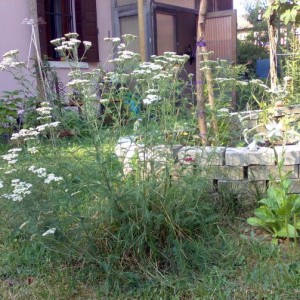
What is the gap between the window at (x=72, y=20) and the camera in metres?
7.41

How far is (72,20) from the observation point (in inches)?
303

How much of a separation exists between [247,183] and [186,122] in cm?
57

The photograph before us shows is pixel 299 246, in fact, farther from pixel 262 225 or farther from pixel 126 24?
pixel 126 24

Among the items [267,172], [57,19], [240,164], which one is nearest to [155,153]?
[240,164]

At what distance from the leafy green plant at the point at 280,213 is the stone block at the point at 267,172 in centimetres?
27

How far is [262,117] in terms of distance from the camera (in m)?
4.02

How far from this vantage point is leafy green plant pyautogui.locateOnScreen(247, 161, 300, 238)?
2.53m

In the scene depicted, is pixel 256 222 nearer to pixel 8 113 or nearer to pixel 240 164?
pixel 240 164

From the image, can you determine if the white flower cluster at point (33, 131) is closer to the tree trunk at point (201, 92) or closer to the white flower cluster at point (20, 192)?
the white flower cluster at point (20, 192)

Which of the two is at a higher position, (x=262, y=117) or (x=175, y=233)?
(x=262, y=117)

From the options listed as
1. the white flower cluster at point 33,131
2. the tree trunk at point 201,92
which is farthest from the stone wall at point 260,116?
the white flower cluster at point 33,131

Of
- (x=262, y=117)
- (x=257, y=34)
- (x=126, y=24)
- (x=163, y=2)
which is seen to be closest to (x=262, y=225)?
(x=262, y=117)

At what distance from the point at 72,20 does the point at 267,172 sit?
563 cm

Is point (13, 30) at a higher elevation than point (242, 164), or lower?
higher
